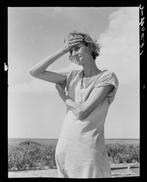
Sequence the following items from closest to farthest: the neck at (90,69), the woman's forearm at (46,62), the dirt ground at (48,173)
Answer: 1. the woman's forearm at (46,62)
2. the neck at (90,69)
3. the dirt ground at (48,173)

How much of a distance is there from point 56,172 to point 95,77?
590 millimetres

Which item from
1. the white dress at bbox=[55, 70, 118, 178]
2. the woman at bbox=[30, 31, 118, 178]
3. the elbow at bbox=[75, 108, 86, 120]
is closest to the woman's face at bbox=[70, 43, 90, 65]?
the woman at bbox=[30, 31, 118, 178]

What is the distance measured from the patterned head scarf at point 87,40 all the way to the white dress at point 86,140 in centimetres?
12

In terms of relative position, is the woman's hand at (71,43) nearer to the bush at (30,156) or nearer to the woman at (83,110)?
the woman at (83,110)

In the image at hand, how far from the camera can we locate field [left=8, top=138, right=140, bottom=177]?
6.47ft

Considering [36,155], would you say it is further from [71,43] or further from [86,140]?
[71,43]

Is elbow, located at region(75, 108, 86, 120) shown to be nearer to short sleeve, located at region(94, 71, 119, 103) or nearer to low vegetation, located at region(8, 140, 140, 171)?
short sleeve, located at region(94, 71, 119, 103)

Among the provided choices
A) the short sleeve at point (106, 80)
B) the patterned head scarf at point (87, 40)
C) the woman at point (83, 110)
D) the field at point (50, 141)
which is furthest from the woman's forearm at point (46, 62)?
the field at point (50, 141)

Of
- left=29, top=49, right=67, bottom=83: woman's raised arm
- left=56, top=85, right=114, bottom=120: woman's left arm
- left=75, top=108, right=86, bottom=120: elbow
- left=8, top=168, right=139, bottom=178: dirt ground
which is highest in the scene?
left=29, top=49, right=67, bottom=83: woman's raised arm

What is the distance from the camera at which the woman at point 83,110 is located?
67.8 inches

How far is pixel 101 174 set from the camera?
1754 millimetres

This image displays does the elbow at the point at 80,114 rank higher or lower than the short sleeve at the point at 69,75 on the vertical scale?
lower
